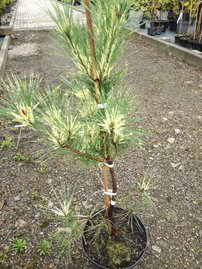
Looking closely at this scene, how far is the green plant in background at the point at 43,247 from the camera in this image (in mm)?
1928

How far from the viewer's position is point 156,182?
2607mm

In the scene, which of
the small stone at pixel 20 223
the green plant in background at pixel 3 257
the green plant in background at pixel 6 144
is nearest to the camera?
the green plant in background at pixel 3 257

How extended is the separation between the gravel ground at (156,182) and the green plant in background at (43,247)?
0.03 m

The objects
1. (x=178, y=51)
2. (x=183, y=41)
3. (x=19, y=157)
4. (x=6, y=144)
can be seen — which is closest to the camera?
(x=19, y=157)

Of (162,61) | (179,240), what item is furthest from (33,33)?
(179,240)

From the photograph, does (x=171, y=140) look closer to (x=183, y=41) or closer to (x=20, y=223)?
(x=20, y=223)

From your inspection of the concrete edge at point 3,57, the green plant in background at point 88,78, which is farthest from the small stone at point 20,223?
the concrete edge at point 3,57

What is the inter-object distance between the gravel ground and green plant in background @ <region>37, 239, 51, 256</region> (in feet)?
0.11

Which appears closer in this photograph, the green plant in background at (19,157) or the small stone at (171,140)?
the green plant in background at (19,157)

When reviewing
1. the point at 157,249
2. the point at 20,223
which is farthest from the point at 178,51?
the point at 20,223

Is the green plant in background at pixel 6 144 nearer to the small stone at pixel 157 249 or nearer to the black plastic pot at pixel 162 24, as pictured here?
the small stone at pixel 157 249

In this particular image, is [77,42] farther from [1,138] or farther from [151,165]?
[1,138]

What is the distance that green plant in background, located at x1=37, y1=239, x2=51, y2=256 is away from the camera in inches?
75.9

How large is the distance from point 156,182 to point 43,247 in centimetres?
128
